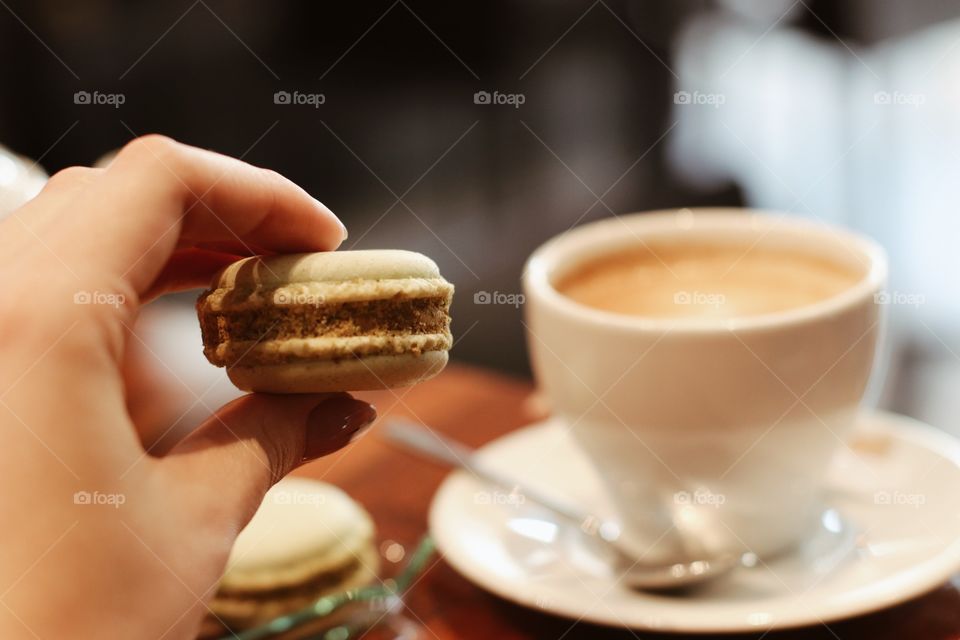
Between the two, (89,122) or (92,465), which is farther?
(89,122)

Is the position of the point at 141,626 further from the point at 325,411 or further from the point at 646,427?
the point at 646,427

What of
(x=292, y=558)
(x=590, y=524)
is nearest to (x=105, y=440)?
(x=292, y=558)

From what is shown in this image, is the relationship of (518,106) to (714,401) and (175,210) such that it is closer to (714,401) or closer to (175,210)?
(714,401)

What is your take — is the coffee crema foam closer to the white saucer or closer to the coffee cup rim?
the coffee cup rim

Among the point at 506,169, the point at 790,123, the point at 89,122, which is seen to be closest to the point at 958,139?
the point at 790,123

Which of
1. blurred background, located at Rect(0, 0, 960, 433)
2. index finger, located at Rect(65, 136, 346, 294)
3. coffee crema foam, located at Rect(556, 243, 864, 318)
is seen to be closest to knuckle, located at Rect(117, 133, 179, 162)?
index finger, located at Rect(65, 136, 346, 294)
